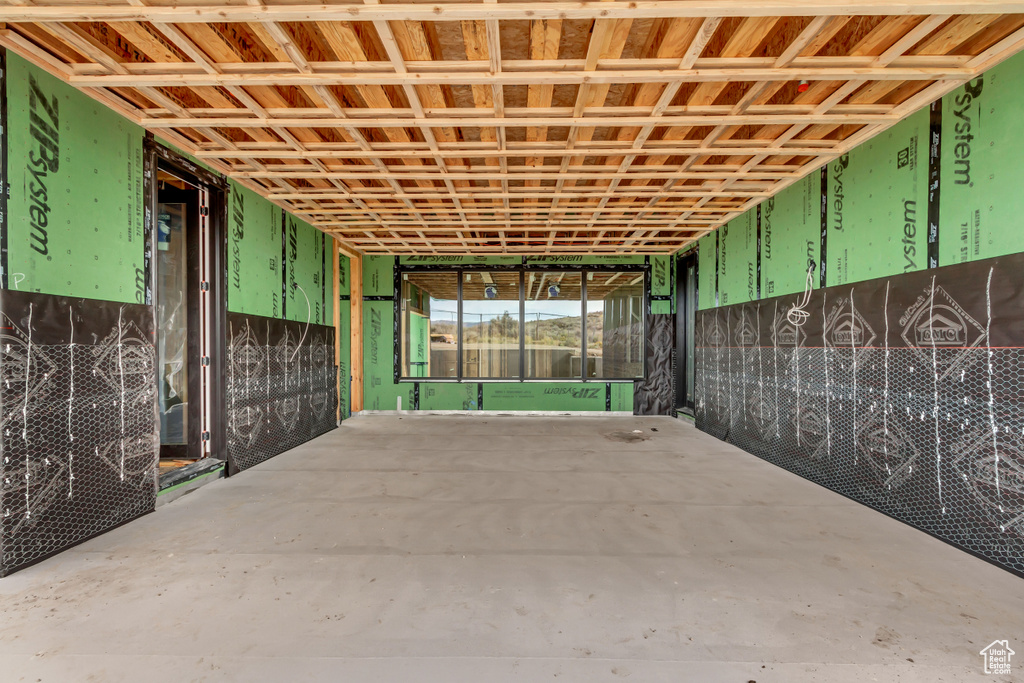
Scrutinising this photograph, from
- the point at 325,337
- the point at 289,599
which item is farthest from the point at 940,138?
the point at 325,337

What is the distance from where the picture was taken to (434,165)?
14.9 ft

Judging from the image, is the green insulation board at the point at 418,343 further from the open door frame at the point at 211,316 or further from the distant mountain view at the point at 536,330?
the open door frame at the point at 211,316

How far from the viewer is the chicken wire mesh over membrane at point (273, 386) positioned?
470cm

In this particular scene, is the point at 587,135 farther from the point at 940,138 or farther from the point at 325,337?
the point at 325,337

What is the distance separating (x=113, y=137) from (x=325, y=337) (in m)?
3.77

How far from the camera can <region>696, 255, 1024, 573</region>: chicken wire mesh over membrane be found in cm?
267

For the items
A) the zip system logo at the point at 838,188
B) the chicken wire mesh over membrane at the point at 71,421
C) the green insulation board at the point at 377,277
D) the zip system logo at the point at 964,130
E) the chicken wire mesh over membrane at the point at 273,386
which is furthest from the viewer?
the green insulation board at the point at 377,277

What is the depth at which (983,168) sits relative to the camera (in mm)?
2857

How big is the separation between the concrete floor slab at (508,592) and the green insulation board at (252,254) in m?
2.07

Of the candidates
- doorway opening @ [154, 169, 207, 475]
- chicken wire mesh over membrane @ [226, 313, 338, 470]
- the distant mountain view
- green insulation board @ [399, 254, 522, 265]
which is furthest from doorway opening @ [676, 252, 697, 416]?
doorway opening @ [154, 169, 207, 475]

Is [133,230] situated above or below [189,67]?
below

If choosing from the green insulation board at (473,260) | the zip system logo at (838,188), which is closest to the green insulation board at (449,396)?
the green insulation board at (473,260)

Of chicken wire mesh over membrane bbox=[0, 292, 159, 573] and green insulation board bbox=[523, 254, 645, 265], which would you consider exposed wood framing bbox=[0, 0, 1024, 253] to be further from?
green insulation board bbox=[523, 254, 645, 265]

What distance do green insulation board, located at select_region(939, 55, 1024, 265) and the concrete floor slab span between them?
6.57 feet
